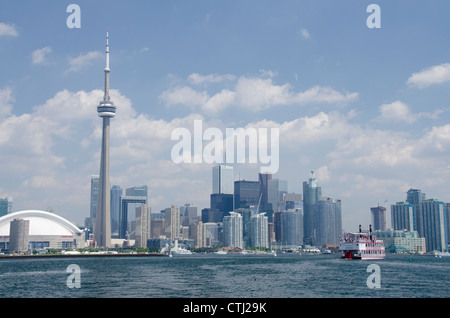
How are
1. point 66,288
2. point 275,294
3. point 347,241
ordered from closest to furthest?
1. point 275,294
2. point 66,288
3. point 347,241

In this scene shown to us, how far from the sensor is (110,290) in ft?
200

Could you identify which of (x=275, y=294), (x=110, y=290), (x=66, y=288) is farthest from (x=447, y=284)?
(x=66, y=288)

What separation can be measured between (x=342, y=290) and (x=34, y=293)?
3936 centimetres

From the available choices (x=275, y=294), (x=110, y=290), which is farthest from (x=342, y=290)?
(x=110, y=290)

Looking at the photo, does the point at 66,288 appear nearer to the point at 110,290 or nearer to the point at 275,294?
the point at 110,290
